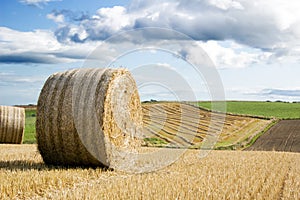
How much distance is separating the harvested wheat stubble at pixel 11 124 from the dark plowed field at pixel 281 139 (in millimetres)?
11870

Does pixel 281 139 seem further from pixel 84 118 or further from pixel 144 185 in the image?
pixel 144 185

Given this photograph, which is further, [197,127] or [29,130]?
[29,130]

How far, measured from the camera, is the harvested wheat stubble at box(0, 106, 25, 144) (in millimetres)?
18156

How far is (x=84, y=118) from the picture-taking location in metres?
8.31

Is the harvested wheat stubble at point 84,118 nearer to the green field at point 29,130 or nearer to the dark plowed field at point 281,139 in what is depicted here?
the green field at point 29,130

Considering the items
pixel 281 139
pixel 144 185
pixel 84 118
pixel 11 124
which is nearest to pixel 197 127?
pixel 281 139

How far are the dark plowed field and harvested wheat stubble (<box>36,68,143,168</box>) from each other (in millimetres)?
14390

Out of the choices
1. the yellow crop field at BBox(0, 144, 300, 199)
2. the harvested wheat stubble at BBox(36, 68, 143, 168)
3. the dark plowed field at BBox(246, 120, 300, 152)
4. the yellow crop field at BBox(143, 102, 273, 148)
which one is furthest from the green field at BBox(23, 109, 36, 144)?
the yellow crop field at BBox(0, 144, 300, 199)

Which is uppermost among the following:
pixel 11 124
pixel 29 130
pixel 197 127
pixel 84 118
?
pixel 84 118

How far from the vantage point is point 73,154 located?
335 inches

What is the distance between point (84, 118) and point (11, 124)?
35.9 ft

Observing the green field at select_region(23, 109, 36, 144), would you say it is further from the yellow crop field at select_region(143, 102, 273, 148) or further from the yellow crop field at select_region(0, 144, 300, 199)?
the yellow crop field at select_region(0, 144, 300, 199)

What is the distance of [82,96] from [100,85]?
1.33 feet

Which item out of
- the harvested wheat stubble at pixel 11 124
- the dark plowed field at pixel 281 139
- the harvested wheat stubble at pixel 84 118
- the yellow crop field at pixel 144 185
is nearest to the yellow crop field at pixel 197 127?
the dark plowed field at pixel 281 139
